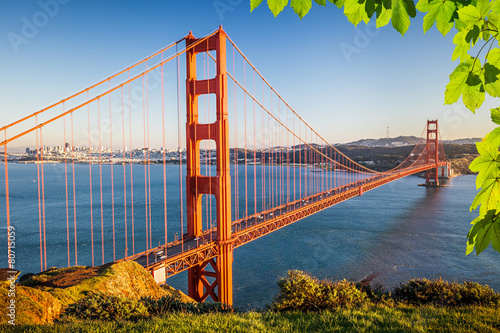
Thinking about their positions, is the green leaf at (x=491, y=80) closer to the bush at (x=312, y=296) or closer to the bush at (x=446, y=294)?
the bush at (x=312, y=296)

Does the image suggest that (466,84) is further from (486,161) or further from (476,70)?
(486,161)

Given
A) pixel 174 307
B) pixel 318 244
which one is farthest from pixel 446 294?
pixel 318 244

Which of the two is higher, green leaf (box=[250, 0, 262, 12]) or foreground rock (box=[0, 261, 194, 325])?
green leaf (box=[250, 0, 262, 12])

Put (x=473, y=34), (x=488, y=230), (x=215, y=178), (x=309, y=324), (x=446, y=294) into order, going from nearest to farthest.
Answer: (x=488, y=230)
(x=473, y=34)
(x=309, y=324)
(x=446, y=294)
(x=215, y=178)

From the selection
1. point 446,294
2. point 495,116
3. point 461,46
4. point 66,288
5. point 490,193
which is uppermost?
point 461,46

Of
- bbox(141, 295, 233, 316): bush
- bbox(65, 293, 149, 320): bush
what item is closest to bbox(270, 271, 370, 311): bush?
bbox(141, 295, 233, 316): bush

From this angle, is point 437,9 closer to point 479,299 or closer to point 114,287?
point 479,299

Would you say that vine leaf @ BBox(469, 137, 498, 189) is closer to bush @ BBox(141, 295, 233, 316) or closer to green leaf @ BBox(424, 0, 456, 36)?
green leaf @ BBox(424, 0, 456, 36)
